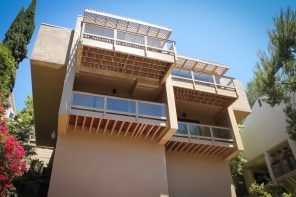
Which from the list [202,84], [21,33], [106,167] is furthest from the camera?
[21,33]

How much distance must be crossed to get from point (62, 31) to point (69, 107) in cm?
559

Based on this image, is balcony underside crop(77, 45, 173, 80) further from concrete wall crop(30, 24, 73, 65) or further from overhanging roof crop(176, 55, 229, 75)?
overhanging roof crop(176, 55, 229, 75)

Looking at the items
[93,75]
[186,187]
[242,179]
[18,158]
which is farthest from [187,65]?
[242,179]

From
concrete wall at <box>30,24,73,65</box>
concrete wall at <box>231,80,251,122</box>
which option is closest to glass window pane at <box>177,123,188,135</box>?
concrete wall at <box>231,80,251,122</box>

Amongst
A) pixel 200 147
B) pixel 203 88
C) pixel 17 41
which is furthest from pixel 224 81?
pixel 17 41

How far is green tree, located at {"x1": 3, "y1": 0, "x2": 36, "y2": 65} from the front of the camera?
22.1m

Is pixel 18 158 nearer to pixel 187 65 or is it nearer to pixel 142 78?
pixel 142 78

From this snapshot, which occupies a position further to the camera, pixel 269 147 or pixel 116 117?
pixel 269 147

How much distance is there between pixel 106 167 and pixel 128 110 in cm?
313

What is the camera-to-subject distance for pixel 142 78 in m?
15.6

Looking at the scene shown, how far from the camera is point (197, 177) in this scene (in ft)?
51.6

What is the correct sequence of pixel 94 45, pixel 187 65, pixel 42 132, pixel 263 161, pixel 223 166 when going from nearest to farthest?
pixel 94 45, pixel 223 166, pixel 187 65, pixel 42 132, pixel 263 161

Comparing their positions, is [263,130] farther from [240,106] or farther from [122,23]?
[122,23]

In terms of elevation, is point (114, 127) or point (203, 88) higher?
point (203, 88)
